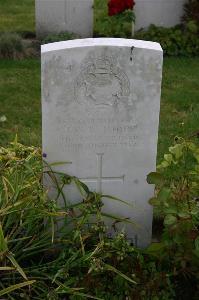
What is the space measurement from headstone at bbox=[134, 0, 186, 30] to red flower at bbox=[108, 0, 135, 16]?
318mm

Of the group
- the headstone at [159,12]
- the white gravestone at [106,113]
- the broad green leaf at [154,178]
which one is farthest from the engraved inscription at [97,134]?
the headstone at [159,12]

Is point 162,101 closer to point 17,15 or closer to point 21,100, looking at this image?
point 21,100

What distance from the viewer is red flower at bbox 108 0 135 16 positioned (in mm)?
8200

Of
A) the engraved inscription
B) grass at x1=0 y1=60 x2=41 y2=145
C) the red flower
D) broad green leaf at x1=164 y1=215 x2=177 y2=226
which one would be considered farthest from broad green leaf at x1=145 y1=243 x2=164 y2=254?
the red flower

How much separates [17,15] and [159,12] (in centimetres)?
293

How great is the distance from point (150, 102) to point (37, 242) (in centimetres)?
102

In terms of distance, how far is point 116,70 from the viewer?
11.6ft

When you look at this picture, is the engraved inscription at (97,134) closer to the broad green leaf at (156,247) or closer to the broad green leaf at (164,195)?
the broad green leaf at (164,195)

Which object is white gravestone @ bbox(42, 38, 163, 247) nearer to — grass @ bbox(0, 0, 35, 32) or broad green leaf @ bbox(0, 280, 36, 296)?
broad green leaf @ bbox(0, 280, 36, 296)

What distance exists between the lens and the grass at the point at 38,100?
588cm

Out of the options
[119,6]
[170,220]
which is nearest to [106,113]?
[170,220]

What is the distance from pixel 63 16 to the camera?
27.9ft

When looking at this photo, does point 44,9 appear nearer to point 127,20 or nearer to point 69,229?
point 127,20

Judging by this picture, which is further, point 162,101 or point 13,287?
point 162,101
